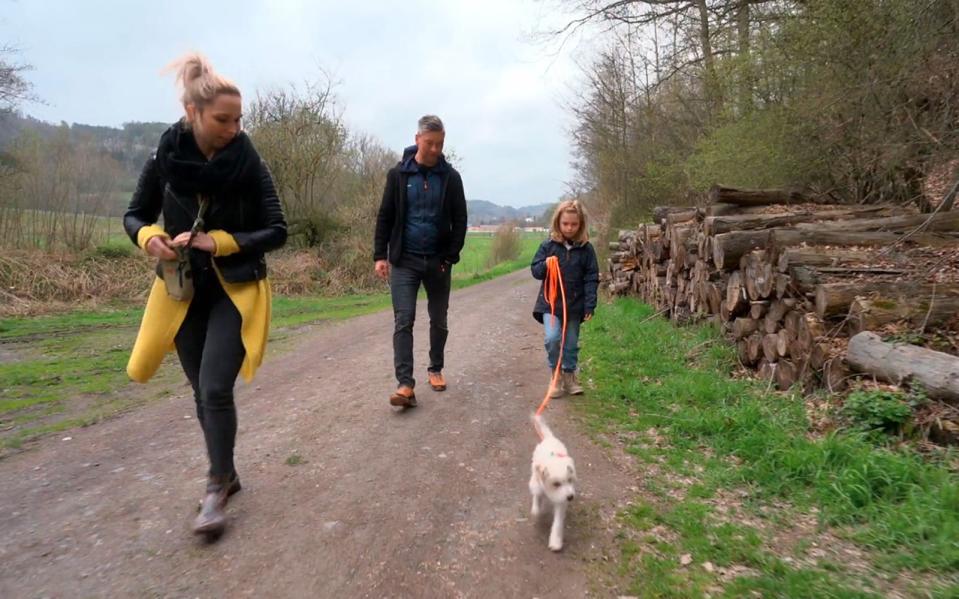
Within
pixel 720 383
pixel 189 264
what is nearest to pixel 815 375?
pixel 720 383

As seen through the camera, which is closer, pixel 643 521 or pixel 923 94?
pixel 643 521

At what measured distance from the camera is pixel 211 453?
121 inches

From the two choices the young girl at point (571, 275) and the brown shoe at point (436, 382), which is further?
the brown shoe at point (436, 382)

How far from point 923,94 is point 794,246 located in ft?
9.33

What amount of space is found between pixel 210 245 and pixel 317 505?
1635 millimetres

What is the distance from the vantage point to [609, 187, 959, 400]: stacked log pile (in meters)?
4.73

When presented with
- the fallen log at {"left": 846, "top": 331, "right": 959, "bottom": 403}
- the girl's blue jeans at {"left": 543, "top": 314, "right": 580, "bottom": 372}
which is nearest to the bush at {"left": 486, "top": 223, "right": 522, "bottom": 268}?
the girl's blue jeans at {"left": 543, "top": 314, "right": 580, "bottom": 372}

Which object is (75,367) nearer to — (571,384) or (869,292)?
(571,384)

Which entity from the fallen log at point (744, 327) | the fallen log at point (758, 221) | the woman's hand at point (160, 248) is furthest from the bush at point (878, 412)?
the woman's hand at point (160, 248)

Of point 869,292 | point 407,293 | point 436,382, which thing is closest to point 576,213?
point 407,293

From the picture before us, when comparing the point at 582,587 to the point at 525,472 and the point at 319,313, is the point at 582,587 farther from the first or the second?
the point at 319,313

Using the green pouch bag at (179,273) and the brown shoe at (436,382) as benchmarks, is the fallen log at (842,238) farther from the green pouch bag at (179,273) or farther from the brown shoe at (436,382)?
the green pouch bag at (179,273)

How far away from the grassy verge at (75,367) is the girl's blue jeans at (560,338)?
166 inches

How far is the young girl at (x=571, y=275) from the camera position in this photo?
17.7ft
